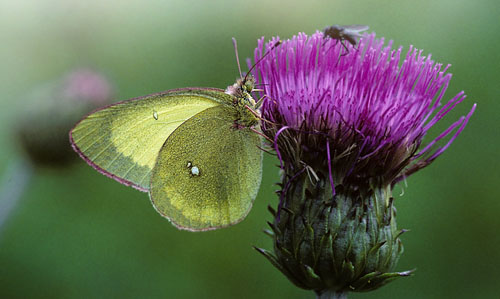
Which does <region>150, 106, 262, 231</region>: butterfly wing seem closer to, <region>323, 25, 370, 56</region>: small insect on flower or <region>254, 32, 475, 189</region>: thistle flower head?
<region>254, 32, 475, 189</region>: thistle flower head

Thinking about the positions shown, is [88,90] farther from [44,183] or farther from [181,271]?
[181,271]

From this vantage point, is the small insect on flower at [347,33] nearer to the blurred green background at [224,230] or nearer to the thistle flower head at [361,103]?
the thistle flower head at [361,103]

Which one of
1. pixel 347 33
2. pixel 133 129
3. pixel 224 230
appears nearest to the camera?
pixel 347 33

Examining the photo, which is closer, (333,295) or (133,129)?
(333,295)

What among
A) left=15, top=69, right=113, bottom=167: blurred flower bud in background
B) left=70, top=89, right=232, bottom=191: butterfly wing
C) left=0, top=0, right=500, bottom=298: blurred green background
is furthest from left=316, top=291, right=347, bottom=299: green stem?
left=15, top=69, right=113, bottom=167: blurred flower bud in background

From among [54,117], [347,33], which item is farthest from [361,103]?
[54,117]

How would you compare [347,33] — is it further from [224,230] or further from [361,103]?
[224,230]

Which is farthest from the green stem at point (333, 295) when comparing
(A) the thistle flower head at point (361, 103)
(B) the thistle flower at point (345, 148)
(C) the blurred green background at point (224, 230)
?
(C) the blurred green background at point (224, 230)
